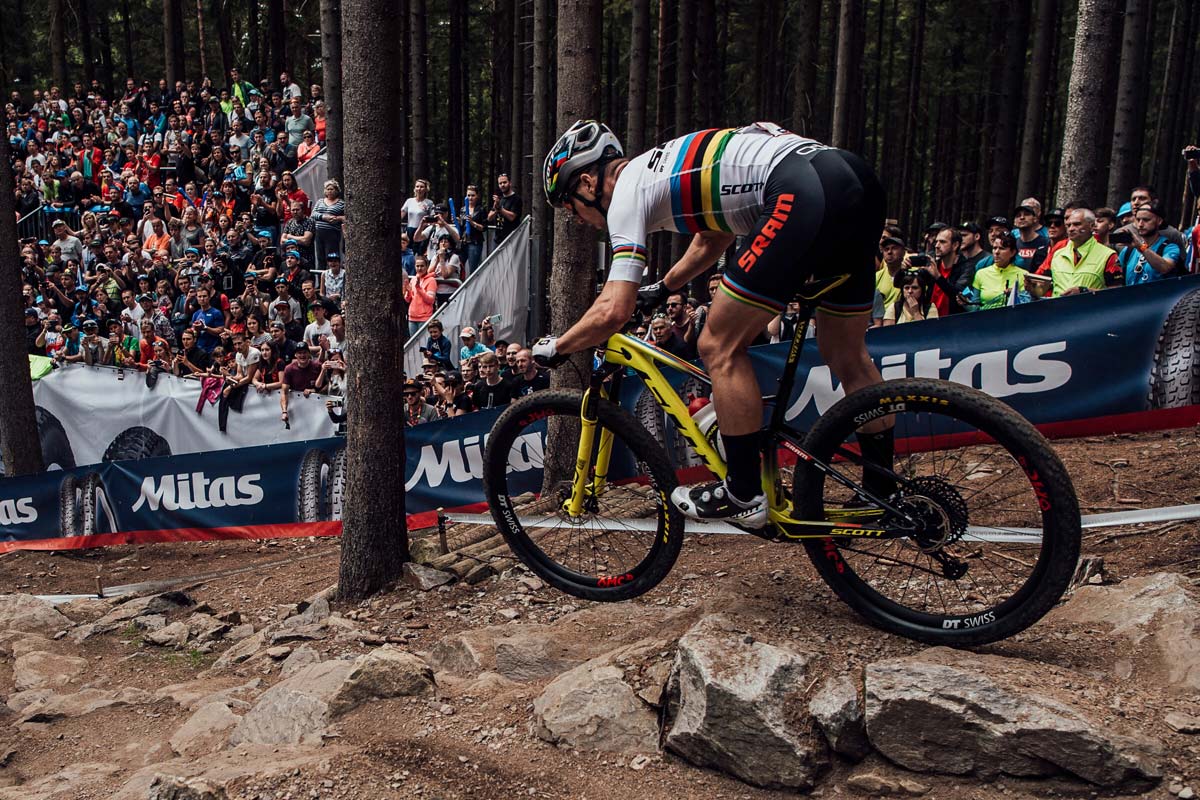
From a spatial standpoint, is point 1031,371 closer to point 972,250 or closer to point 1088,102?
point 972,250

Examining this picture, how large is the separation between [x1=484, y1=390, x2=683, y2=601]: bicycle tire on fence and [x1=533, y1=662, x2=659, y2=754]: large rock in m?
0.86

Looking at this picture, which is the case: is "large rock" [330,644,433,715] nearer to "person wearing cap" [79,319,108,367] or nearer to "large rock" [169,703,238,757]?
"large rock" [169,703,238,757]

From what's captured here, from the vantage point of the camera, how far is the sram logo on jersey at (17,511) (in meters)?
12.3

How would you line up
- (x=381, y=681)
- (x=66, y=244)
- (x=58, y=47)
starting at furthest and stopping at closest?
1. (x=58, y=47)
2. (x=66, y=244)
3. (x=381, y=681)

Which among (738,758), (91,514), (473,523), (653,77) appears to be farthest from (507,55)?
(738,758)

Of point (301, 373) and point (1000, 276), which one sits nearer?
point (1000, 276)

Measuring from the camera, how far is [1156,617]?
14.4 feet

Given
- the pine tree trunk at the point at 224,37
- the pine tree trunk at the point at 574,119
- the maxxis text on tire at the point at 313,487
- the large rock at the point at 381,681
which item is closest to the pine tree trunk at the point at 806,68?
the maxxis text on tire at the point at 313,487

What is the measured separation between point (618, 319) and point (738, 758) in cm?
186

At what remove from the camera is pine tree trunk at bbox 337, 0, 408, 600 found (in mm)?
7023

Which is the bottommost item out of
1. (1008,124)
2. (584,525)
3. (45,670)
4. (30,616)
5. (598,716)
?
(30,616)

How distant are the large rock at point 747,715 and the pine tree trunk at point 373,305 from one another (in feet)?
11.8

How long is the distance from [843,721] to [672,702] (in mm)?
726

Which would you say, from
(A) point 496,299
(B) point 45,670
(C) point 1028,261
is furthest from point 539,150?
(B) point 45,670
